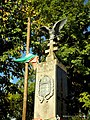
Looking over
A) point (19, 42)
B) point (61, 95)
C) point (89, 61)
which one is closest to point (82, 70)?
point (89, 61)

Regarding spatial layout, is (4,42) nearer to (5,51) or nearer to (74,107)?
(5,51)

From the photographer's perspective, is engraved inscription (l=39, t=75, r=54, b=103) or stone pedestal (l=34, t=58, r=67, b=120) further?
engraved inscription (l=39, t=75, r=54, b=103)

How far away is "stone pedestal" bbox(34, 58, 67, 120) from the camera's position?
916 cm

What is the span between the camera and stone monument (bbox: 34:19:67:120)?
9156 millimetres

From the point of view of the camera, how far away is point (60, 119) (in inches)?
351

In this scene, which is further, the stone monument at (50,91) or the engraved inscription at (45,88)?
the engraved inscription at (45,88)

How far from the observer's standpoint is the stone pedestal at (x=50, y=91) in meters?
9.16

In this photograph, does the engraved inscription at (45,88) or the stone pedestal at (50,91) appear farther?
the engraved inscription at (45,88)

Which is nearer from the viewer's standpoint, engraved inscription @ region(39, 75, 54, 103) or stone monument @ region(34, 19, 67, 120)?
stone monument @ region(34, 19, 67, 120)

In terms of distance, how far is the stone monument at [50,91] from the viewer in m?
9.16

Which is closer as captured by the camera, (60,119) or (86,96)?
(60,119)

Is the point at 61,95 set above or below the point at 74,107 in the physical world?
above

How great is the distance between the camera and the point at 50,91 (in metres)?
9.31

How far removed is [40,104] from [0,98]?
10.6 metres
